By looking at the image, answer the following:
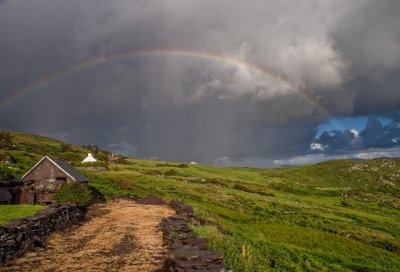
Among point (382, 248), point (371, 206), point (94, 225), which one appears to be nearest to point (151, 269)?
point (94, 225)

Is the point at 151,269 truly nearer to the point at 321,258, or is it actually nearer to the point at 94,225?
the point at 94,225

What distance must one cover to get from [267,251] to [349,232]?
103ft

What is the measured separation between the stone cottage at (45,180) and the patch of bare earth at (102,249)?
450 inches

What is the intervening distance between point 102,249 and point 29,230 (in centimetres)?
426

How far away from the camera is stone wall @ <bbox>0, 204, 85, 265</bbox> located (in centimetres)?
1856

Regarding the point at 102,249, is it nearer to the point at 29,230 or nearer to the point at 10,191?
the point at 29,230

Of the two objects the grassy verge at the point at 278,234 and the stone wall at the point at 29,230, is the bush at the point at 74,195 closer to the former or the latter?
the stone wall at the point at 29,230

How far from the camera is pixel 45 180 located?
4600cm

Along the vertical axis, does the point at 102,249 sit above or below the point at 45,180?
below

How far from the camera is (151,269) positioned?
16688mm

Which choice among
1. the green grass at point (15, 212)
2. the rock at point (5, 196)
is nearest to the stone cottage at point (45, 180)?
the rock at point (5, 196)

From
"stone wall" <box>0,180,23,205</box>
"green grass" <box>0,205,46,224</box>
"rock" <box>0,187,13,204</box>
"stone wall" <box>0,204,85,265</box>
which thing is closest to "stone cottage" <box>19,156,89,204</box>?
"stone wall" <box>0,180,23,205</box>

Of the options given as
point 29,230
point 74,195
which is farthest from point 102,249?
point 74,195

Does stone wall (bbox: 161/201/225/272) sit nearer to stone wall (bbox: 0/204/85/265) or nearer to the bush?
stone wall (bbox: 0/204/85/265)
